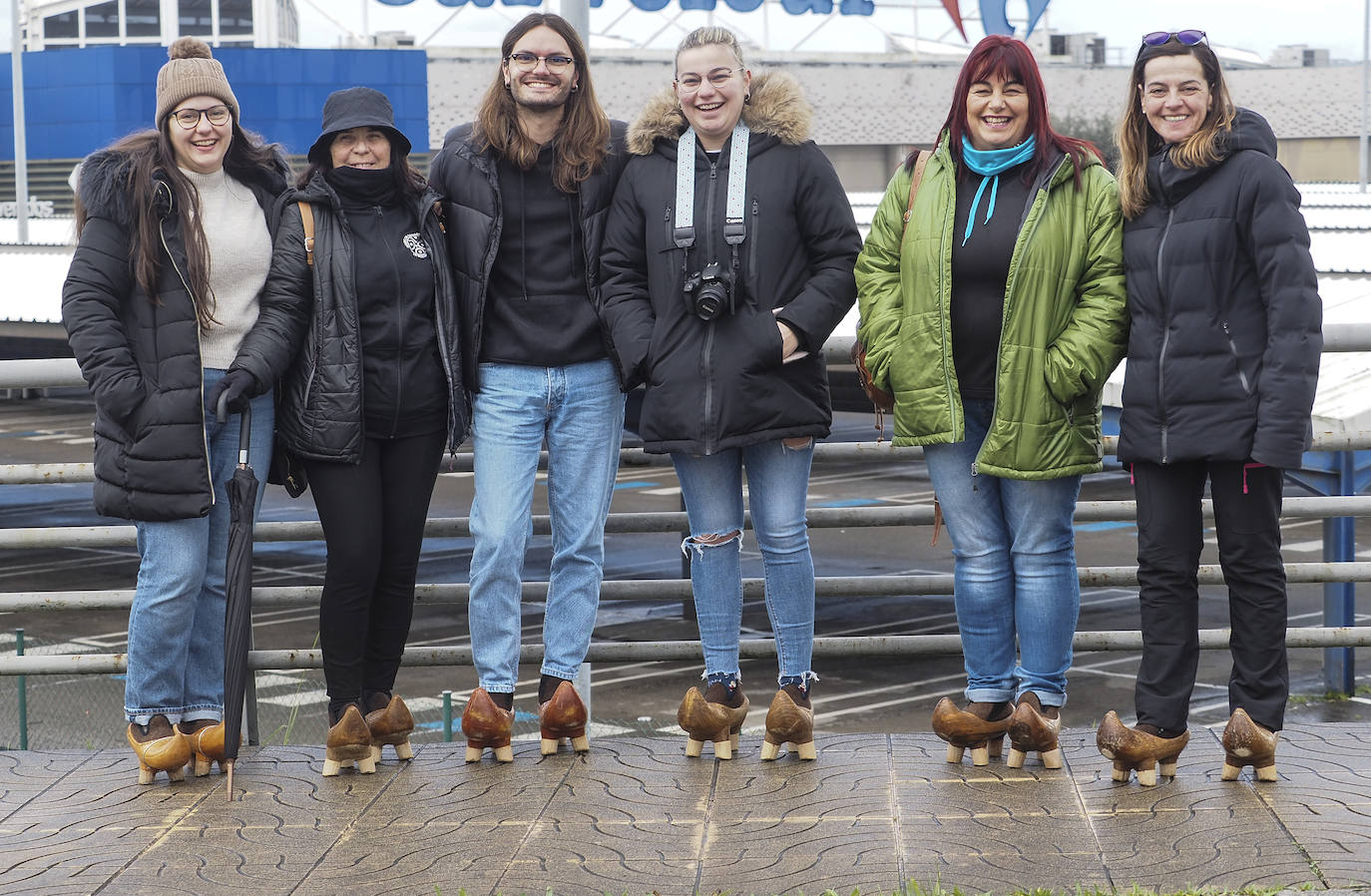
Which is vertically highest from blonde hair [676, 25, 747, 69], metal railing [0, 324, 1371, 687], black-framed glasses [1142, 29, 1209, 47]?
A: blonde hair [676, 25, 747, 69]

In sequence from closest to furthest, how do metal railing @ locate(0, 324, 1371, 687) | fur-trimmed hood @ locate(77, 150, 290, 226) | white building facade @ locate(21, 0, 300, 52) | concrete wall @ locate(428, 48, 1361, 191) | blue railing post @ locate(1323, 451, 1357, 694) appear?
1. fur-trimmed hood @ locate(77, 150, 290, 226)
2. metal railing @ locate(0, 324, 1371, 687)
3. blue railing post @ locate(1323, 451, 1357, 694)
4. concrete wall @ locate(428, 48, 1361, 191)
5. white building facade @ locate(21, 0, 300, 52)

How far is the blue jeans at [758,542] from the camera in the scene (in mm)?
4930


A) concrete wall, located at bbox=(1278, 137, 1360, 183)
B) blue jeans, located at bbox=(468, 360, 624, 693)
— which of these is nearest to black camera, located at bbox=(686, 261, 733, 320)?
blue jeans, located at bbox=(468, 360, 624, 693)

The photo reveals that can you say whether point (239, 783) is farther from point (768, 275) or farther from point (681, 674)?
point (681, 674)

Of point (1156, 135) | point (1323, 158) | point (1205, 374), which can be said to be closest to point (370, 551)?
point (1205, 374)

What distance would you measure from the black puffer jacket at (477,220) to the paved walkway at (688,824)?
1.23 meters

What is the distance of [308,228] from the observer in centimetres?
486

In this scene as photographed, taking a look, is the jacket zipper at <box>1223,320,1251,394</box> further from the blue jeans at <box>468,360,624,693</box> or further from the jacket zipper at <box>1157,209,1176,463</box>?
the blue jeans at <box>468,360,624,693</box>

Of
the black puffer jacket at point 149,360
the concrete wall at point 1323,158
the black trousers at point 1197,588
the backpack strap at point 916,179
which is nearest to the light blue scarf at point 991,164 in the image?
the backpack strap at point 916,179

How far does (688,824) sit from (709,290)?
1.41 meters

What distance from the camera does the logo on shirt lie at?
4.89 meters

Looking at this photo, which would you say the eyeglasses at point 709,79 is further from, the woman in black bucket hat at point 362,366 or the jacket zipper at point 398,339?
the jacket zipper at point 398,339

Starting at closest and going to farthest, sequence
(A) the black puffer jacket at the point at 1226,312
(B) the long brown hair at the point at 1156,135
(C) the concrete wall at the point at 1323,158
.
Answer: (A) the black puffer jacket at the point at 1226,312
(B) the long brown hair at the point at 1156,135
(C) the concrete wall at the point at 1323,158

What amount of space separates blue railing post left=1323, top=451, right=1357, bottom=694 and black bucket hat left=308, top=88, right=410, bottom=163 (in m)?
7.88
